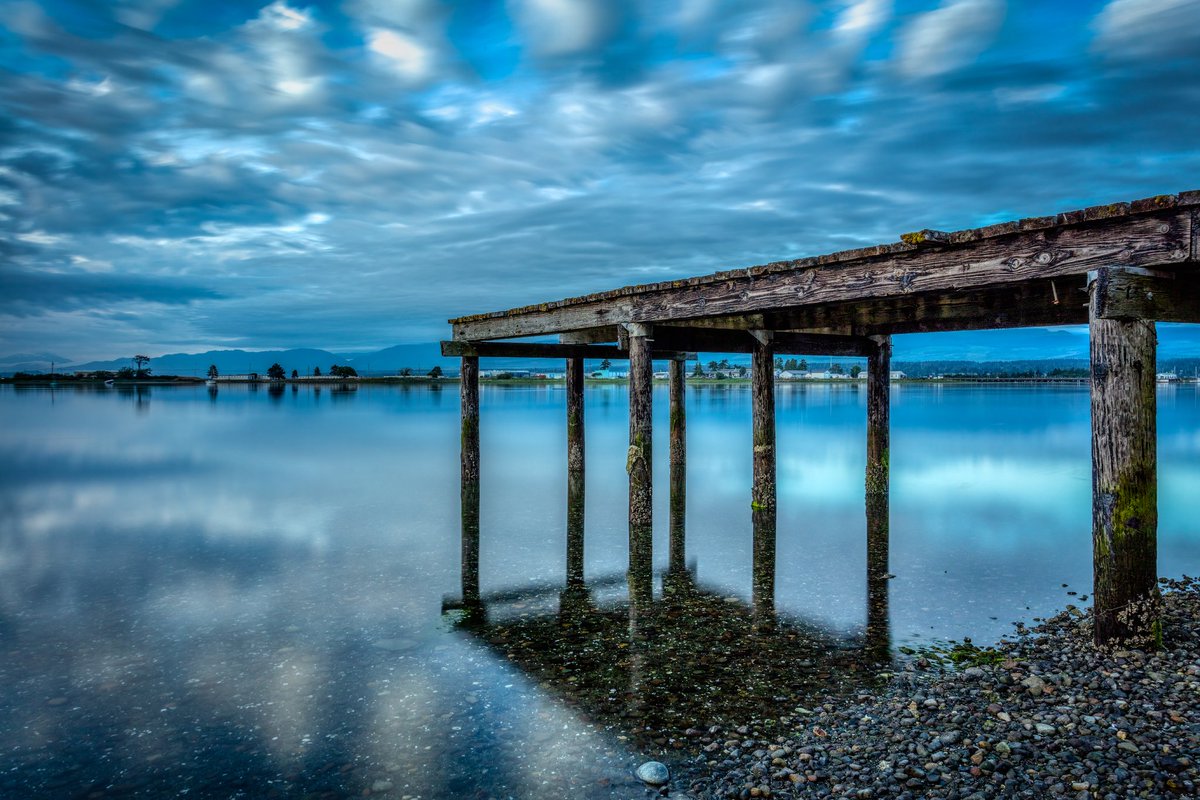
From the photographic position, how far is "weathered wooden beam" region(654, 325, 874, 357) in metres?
12.0

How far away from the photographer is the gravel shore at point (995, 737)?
13.0 feet

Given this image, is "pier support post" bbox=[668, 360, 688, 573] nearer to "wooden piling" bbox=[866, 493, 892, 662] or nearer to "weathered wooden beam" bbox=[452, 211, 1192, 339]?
"wooden piling" bbox=[866, 493, 892, 662]

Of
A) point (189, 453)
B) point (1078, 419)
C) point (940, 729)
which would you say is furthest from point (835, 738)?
point (1078, 419)

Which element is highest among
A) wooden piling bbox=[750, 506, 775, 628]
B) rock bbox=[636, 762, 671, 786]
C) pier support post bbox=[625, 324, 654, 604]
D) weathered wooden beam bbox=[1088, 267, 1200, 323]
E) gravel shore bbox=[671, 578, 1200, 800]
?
weathered wooden beam bbox=[1088, 267, 1200, 323]

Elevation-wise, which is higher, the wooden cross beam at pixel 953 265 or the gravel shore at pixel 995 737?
the wooden cross beam at pixel 953 265

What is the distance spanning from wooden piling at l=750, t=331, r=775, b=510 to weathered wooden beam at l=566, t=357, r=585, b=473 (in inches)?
182

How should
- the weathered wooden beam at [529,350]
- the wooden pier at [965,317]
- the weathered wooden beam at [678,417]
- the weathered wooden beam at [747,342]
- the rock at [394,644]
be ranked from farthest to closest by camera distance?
1. the weathered wooden beam at [678,417]
2. the weathered wooden beam at [529,350]
3. the weathered wooden beam at [747,342]
4. the rock at [394,644]
5. the wooden pier at [965,317]

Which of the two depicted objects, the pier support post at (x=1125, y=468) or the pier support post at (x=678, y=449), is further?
the pier support post at (x=678, y=449)

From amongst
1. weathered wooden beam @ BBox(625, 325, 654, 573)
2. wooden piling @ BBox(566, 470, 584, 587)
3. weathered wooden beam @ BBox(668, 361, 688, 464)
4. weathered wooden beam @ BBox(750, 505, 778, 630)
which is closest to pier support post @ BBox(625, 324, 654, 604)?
weathered wooden beam @ BBox(625, 325, 654, 573)

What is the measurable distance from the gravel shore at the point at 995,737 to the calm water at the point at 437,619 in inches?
16.6

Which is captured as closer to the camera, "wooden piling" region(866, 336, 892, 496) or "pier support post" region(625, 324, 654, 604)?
"pier support post" region(625, 324, 654, 604)

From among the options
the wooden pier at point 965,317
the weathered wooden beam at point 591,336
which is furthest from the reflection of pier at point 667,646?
the weathered wooden beam at point 591,336

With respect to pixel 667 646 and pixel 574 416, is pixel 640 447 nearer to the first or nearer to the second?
pixel 667 646

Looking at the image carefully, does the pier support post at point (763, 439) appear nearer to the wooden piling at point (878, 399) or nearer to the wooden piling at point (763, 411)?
the wooden piling at point (763, 411)
